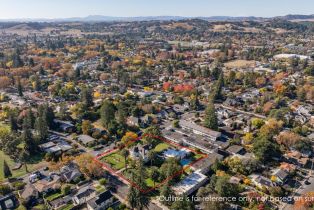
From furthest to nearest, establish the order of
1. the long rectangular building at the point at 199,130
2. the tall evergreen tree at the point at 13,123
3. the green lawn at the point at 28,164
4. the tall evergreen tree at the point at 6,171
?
the tall evergreen tree at the point at 13,123 → the long rectangular building at the point at 199,130 → the green lawn at the point at 28,164 → the tall evergreen tree at the point at 6,171

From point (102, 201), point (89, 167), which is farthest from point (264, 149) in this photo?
point (89, 167)

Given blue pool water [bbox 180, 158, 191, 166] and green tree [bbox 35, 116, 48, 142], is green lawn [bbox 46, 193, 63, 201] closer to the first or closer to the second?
green tree [bbox 35, 116, 48, 142]

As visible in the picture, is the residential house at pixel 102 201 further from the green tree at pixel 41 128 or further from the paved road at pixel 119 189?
the green tree at pixel 41 128

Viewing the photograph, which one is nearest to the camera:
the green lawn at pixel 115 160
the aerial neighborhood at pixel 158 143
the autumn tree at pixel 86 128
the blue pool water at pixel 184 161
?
the aerial neighborhood at pixel 158 143

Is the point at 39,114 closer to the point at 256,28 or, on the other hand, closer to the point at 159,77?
the point at 159,77

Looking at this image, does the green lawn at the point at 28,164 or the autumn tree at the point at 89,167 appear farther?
the green lawn at the point at 28,164

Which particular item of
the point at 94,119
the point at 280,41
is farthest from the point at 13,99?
the point at 280,41

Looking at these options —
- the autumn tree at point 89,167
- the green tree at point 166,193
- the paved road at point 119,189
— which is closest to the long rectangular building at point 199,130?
the green tree at point 166,193
